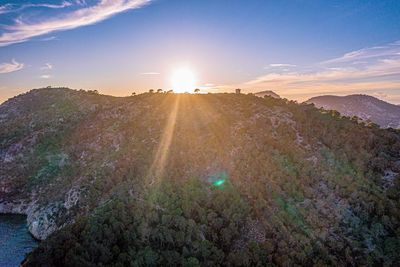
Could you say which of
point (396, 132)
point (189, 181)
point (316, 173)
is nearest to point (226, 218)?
point (189, 181)

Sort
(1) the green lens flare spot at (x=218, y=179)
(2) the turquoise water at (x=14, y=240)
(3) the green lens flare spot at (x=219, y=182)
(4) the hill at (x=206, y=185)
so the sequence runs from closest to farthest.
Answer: (4) the hill at (x=206, y=185) → (2) the turquoise water at (x=14, y=240) → (3) the green lens flare spot at (x=219, y=182) → (1) the green lens flare spot at (x=218, y=179)

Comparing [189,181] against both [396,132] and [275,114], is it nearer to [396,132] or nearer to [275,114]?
[275,114]

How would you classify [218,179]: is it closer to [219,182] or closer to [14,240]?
[219,182]

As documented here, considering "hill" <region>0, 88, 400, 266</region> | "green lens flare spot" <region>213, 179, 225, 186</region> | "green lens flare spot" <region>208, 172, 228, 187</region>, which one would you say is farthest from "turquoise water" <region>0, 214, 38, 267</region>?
"green lens flare spot" <region>213, 179, 225, 186</region>

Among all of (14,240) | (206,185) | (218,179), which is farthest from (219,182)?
(14,240)

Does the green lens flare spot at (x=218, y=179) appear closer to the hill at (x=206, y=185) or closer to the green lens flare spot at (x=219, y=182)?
the green lens flare spot at (x=219, y=182)

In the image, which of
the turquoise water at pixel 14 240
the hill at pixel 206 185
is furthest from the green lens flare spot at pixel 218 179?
the turquoise water at pixel 14 240

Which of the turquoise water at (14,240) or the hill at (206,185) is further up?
the hill at (206,185)
